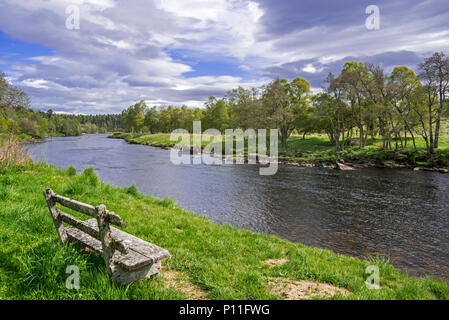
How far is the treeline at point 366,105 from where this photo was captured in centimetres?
3400

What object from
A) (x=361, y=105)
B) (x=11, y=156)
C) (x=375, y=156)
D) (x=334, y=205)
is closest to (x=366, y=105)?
(x=361, y=105)

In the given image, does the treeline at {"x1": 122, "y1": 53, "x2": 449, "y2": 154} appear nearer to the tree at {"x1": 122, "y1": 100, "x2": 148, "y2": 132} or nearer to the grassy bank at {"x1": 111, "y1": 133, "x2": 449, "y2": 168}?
the grassy bank at {"x1": 111, "y1": 133, "x2": 449, "y2": 168}

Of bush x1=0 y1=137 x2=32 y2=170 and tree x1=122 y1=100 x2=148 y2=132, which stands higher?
tree x1=122 y1=100 x2=148 y2=132

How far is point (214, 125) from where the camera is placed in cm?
7444

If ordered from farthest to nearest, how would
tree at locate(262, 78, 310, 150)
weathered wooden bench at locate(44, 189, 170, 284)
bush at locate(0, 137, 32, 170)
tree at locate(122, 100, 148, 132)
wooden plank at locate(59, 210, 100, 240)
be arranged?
tree at locate(122, 100, 148, 132) → tree at locate(262, 78, 310, 150) → bush at locate(0, 137, 32, 170) → wooden plank at locate(59, 210, 100, 240) → weathered wooden bench at locate(44, 189, 170, 284)

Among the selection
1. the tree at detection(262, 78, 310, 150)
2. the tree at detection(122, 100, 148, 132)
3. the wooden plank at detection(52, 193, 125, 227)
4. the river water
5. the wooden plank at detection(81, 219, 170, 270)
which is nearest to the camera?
the wooden plank at detection(52, 193, 125, 227)

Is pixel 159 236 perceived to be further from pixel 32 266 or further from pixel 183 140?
pixel 183 140

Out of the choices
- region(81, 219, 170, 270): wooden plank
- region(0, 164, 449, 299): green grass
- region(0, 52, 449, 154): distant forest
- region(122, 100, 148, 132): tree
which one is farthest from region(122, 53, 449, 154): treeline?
region(122, 100, 148, 132): tree

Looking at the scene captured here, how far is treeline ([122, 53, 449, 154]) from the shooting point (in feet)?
112

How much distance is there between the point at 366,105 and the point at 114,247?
49.1m

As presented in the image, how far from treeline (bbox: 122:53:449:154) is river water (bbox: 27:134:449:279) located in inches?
409

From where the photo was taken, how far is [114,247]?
3840mm

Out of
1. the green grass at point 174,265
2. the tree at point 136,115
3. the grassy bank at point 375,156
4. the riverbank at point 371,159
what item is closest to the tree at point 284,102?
the grassy bank at point 375,156
